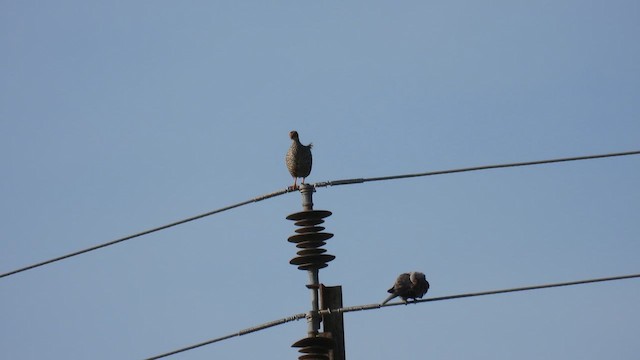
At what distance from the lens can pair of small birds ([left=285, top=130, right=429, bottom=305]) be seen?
50.2 feet

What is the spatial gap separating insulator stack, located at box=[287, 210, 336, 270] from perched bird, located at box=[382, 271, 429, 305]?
30.9 inches

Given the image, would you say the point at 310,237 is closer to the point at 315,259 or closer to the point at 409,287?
the point at 315,259

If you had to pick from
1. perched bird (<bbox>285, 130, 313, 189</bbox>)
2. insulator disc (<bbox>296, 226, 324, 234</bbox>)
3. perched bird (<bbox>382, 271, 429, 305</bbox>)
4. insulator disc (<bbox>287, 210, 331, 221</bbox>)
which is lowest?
perched bird (<bbox>382, 271, 429, 305</bbox>)

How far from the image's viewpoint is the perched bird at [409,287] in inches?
602

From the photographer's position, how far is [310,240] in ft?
49.5

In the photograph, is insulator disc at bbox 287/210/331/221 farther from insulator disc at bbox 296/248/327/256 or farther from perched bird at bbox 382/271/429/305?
perched bird at bbox 382/271/429/305

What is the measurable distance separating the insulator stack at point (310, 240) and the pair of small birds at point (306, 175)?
1.19 ft

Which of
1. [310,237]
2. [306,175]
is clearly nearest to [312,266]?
[310,237]

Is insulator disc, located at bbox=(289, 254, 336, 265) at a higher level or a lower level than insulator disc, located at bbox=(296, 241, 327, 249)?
lower

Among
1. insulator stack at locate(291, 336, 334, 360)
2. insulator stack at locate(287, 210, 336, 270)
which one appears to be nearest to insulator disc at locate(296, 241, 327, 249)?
insulator stack at locate(287, 210, 336, 270)

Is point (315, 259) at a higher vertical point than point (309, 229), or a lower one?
lower

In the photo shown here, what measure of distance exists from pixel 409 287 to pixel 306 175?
2.55 meters

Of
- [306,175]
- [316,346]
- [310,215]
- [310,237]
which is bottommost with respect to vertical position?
[316,346]

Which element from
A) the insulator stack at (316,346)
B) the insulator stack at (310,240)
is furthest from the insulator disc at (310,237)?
the insulator stack at (316,346)
